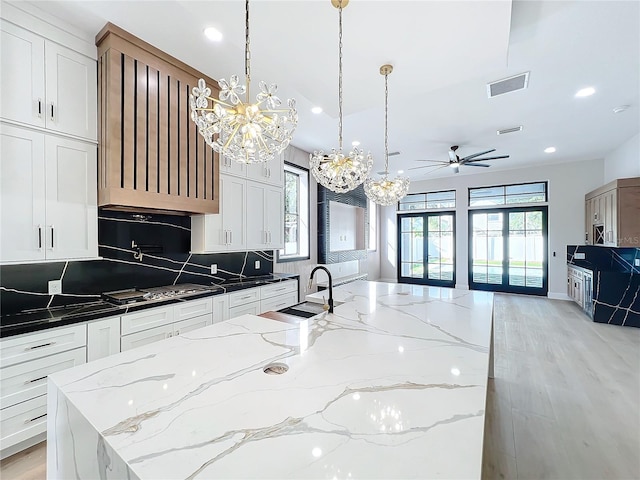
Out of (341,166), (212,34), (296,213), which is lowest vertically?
(296,213)

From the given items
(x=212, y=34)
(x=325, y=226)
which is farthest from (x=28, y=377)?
(x=325, y=226)

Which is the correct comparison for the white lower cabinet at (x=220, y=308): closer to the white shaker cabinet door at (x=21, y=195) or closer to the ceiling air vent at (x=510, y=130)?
the white shaker cabinet door at (x=21, y=195)

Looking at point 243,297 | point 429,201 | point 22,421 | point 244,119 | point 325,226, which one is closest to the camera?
point 244,119

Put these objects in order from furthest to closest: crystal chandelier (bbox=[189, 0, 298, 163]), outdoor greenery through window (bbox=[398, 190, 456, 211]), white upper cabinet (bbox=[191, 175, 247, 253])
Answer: outdoor greenery through window (bbox=[398, 190, 456, 211]) → white upper cabinet (bbox=[191, 175, 247, 253]) → crystal chandelier (bbox=[189, 0, 298, 163])

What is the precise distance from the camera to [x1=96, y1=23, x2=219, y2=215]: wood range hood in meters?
2.30

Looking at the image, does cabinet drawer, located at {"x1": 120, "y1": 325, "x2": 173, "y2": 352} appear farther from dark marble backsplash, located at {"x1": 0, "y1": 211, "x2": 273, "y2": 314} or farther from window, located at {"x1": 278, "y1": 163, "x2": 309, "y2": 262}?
window, located at {"x1": 278, "y1": 163, "x2": 309, "y2": 262}

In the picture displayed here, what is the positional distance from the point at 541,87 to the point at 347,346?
3639 millimetres

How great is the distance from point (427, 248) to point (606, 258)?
3.61 meters

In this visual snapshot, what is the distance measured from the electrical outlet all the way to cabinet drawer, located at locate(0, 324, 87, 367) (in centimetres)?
53

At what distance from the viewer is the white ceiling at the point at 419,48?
1740 millimetres

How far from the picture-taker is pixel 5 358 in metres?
1.77

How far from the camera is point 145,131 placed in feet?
8.26

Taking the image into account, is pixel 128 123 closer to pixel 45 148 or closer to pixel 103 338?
pixel 45 148

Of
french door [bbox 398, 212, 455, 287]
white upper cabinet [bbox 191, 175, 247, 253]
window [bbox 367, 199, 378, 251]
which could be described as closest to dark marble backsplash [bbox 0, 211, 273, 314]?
white upper cabinet [bbox 191, 175, 247, 253]
